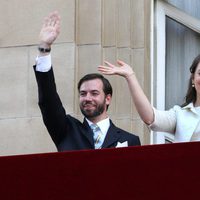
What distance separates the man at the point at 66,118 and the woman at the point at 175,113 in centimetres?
35

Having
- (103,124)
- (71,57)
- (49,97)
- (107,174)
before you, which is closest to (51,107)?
(49,97)

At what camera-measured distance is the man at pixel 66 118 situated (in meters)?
5.50

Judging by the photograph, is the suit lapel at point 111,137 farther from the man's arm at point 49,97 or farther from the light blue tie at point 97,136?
the man's arm at point 49,97

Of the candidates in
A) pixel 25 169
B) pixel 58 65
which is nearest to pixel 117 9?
pixel 58 65

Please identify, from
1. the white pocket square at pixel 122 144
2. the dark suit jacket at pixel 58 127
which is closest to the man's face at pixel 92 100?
the dark suit jacket at pixel 58 127

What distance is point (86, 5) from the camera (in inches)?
310

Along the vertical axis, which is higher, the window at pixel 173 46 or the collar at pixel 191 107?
the window at pixel 173 46

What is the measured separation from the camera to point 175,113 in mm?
5328

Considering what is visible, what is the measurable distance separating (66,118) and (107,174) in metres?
1.28

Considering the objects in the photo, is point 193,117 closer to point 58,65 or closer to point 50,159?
point 50,159

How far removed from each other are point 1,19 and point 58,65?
0.80m

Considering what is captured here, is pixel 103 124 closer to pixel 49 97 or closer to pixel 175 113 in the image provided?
pixel 49 97

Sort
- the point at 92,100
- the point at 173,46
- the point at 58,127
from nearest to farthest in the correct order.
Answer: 1. the point at 58,127
2. the point at 92,100
3. the point at 173,46

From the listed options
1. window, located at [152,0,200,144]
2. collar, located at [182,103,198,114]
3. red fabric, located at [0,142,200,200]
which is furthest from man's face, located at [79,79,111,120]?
window, located at [152,0,200,144]
